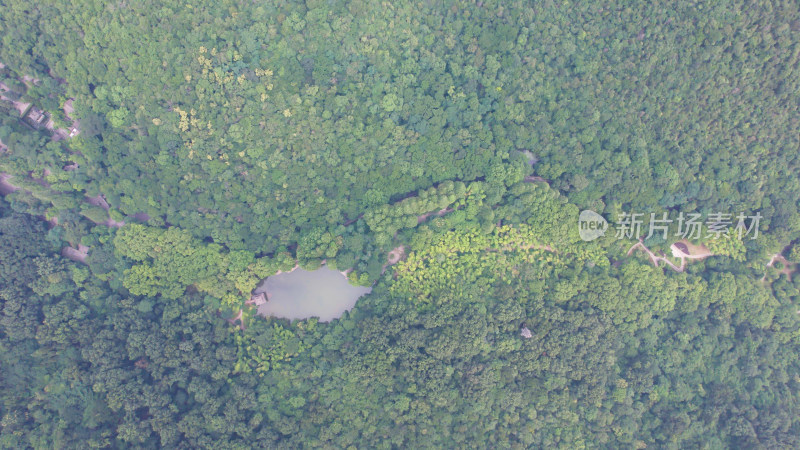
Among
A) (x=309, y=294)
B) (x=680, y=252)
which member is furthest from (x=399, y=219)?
(x=680, y=252)

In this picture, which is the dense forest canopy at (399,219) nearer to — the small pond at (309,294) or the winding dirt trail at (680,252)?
the winding dirt trail at (680,252)

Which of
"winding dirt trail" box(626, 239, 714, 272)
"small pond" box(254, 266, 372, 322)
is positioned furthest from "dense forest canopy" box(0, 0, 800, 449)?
"small pond" box(254, 266, 372, 322)

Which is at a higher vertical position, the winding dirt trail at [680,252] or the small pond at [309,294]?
the small pond at [309,294]

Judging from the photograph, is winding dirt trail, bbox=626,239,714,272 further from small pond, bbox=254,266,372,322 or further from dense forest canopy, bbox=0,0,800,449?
small pond, bbox=254,266,372,322

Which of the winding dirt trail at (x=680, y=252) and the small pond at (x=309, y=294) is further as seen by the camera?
the winding dirt trail at (x=680, y=252)

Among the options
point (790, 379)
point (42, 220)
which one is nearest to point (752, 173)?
point (790, 379)

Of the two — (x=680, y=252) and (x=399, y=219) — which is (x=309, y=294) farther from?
(x=680, y=252)

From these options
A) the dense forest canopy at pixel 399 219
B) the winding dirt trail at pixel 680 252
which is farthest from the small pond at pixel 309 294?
the winding dirt trail at pixel 680 252
